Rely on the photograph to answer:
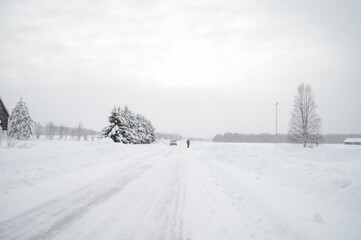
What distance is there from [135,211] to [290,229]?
10.9ft

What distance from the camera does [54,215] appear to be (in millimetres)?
4000

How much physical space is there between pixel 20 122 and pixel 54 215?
1755 inches

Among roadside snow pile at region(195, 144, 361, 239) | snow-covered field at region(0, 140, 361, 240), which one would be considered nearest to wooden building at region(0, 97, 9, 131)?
snow-covered field at region(0, 140, 361, 240)

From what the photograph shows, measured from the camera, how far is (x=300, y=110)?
2931 centimetres

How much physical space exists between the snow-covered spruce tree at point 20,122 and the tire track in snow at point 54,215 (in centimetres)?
4190

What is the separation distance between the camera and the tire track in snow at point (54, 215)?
10.6 feet

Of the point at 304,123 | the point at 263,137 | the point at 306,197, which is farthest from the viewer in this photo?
the point at 263,137

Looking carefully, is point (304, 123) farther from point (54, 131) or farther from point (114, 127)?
point (54, 131)

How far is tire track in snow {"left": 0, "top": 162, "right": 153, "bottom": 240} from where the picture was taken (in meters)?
3.24

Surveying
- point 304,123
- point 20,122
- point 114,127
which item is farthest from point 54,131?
point 304,123

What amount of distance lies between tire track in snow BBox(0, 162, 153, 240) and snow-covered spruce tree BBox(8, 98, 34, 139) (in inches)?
1650

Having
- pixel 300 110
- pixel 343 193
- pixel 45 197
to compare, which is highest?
pixel 300 110

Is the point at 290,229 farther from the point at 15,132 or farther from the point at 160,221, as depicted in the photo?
the point at 15,132

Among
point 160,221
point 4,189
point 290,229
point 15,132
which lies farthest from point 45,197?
point 15,132
